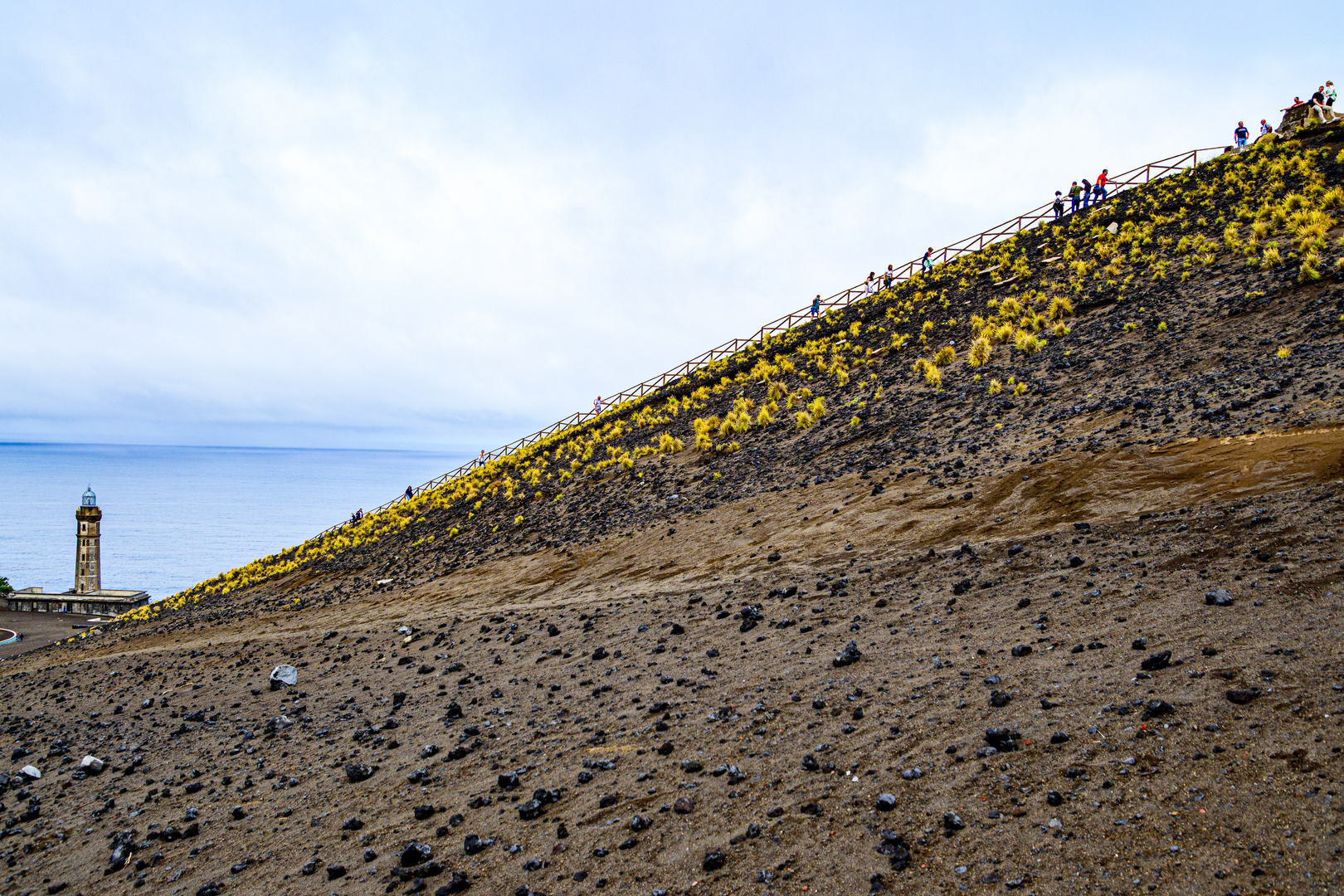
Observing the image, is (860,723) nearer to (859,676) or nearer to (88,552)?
(859,676)

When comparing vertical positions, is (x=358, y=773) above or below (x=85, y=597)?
below

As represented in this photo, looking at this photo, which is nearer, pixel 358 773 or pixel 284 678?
pixel 358 773

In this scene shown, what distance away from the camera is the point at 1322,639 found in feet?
18.7

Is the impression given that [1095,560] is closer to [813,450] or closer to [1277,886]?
[1277,886]

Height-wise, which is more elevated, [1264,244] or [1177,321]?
[1264,244]

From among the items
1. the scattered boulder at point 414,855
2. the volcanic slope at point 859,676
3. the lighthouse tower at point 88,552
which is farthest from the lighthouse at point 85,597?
the scattered boulder at point 414,855

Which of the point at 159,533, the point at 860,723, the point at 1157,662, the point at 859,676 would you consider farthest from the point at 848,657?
the point at 159,533

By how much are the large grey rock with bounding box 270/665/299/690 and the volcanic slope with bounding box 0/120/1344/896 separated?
0.49 m

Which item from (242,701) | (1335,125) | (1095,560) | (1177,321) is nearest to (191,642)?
(242,701)

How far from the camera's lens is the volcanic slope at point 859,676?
16.0 feet

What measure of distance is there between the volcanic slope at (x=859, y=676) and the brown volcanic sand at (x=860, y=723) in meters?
0.04

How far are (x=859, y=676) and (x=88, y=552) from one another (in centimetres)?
5596

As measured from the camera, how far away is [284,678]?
13.0 meters

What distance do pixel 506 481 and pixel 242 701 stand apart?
18.9 meters
